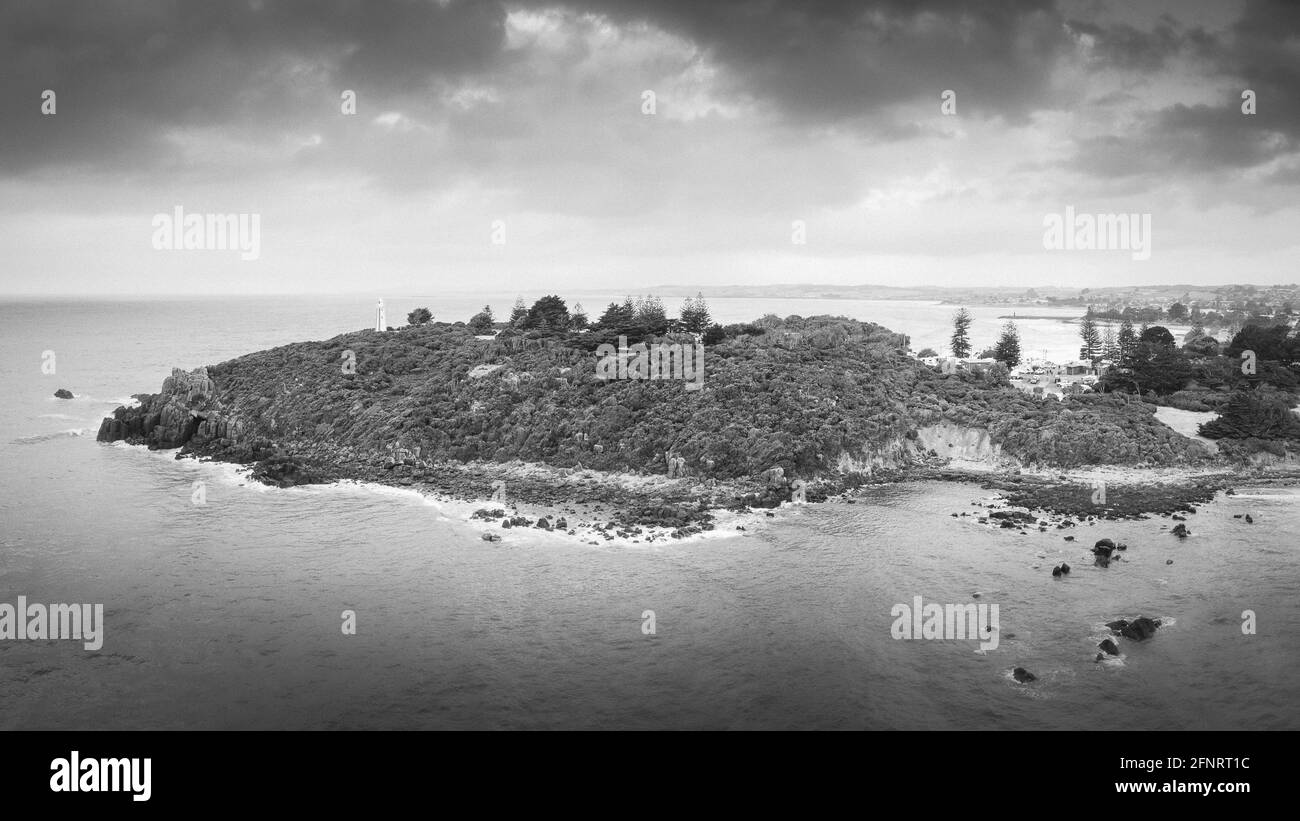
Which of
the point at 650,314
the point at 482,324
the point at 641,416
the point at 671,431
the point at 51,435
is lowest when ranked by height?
the point at 51,435

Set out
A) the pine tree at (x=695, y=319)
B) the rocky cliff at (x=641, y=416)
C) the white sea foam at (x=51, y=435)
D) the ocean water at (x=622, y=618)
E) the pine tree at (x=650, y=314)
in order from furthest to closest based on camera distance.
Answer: the pine tree at (x=695, y=319) → the pine tree at (x=650, y=314) → the white sea foam at (x=51, y=435) → the rocky cliff at (x=641, y=416) → the ocean water at (x=622, y=618)

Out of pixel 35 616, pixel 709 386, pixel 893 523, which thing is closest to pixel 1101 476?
pixel 893 523

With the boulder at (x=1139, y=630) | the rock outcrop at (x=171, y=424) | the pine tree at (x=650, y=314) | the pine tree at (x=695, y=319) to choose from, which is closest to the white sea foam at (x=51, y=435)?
the rock outcrop at (x=171, y=424)

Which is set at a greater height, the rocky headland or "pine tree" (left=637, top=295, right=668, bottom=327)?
"pine tree" (left=637, top=295, right=668, bottom=327)

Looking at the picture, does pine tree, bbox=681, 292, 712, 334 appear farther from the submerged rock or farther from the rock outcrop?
the submerged rock

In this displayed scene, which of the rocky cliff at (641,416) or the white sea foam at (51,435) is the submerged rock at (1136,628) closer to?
the rocky cliff at (641,416)

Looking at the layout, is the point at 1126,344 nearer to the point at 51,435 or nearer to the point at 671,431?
the point at 671,431

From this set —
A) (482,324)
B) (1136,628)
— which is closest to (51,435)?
(482,324)

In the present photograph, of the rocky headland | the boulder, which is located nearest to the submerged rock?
the boulder
